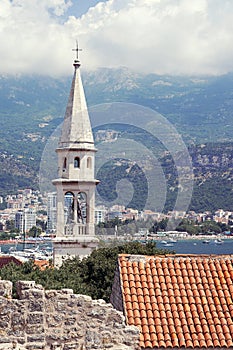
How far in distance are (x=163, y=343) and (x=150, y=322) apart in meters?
0.52

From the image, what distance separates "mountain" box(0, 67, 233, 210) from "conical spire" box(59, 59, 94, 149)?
64219 millimetres

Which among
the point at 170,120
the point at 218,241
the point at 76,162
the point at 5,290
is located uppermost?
the point at 5,290

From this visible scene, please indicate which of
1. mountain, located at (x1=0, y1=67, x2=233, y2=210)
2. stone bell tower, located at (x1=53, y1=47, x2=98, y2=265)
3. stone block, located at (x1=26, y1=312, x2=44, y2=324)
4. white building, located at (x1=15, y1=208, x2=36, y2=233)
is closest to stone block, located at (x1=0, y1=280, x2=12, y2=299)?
stone block, located at (x1=26, y1=312, x2=44, y2=324)

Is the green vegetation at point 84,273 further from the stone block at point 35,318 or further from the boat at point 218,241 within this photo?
the boat at point 218,241

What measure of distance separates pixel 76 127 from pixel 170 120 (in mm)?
88381

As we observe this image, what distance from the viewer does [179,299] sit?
13.9 m

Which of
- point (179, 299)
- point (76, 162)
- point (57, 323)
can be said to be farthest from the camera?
Result: point (76, 162)

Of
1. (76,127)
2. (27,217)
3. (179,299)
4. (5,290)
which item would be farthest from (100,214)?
(27,217)

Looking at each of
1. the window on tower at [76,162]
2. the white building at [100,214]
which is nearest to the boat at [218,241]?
the white building at [100,214]

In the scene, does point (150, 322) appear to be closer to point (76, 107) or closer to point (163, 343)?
point (163, 343)

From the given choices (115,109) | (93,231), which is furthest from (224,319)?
(115,109)

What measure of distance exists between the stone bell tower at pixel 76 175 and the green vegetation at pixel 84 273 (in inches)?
108

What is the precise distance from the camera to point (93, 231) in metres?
31.0

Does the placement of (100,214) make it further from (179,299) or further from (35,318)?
(35,318)
